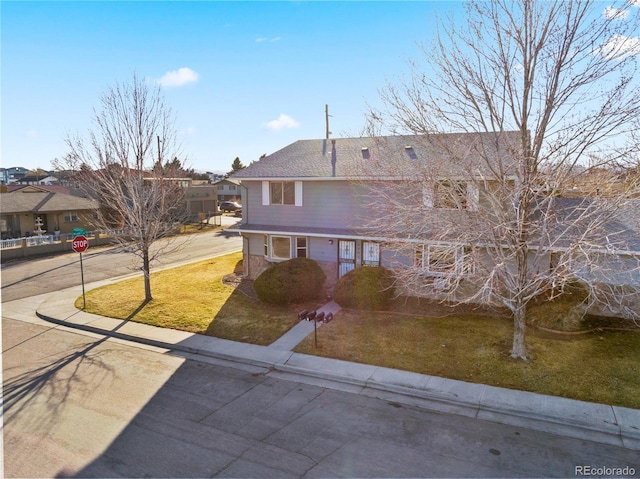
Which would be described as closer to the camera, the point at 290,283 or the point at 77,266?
the point at 290,283

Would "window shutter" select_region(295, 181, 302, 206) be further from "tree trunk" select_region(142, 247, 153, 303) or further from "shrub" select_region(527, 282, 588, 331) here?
"shrub" select_region(527, 282, 588, 331)

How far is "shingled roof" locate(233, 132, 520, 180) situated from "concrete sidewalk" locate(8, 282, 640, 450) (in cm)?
563

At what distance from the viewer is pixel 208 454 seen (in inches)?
302

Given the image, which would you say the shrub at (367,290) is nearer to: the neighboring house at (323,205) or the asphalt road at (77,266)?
the neighboring house at (323,205)

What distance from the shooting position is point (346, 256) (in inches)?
746

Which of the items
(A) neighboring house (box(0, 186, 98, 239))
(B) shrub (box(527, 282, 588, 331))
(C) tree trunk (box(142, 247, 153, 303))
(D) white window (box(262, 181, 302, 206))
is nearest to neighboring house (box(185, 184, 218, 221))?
(A) neighboring house (box(0, 186, 98, 239))

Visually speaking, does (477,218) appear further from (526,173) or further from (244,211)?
(244,211)

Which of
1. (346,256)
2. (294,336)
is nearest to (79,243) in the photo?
(294,336)

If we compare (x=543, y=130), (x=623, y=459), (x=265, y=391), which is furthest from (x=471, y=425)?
(x=543, y=130)

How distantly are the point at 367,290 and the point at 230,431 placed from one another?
826 centimetres

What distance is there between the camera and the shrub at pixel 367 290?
15633 mm

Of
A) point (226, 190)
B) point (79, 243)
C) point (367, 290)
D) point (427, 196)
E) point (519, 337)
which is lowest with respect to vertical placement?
point (519, 337)

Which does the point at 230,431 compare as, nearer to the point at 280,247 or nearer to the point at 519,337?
the point at 519,337

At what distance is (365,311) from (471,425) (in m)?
7.45
